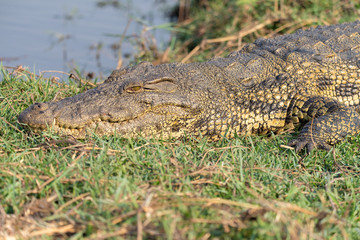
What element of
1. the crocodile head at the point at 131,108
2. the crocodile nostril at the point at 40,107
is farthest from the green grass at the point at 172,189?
the crocodile nostril at the point at 40,107

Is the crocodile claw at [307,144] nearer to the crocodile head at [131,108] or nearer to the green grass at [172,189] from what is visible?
the green grass at [172,189]

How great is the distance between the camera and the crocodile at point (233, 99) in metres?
4.00

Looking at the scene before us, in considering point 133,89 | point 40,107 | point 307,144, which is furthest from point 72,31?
point 307,144

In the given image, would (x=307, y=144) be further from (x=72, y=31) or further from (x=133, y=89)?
(x=72, y=31)

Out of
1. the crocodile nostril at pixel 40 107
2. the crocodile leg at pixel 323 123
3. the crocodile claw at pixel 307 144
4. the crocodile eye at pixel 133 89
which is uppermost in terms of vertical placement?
the crocodile eye at pixel 133 89

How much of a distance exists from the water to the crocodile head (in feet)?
10.3

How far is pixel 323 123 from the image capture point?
4379 millimetres

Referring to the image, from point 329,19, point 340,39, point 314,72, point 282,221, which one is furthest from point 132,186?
point 329,19

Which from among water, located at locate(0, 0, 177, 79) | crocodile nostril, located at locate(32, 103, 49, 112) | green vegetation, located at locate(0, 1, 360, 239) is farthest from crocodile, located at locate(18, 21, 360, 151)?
water, located at locate(0, 0, 177, 79)

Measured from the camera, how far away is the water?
8328 millimetres

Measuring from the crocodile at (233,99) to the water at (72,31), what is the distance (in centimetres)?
322

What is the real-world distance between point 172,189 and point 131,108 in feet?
4.25

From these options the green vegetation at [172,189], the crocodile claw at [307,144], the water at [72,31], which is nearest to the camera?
the green vegetation at [172,189]

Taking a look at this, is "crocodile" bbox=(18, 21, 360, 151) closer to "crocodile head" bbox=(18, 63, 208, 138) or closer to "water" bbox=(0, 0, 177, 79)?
"crocodile head" bbox=(18, 63, 208, 138)
